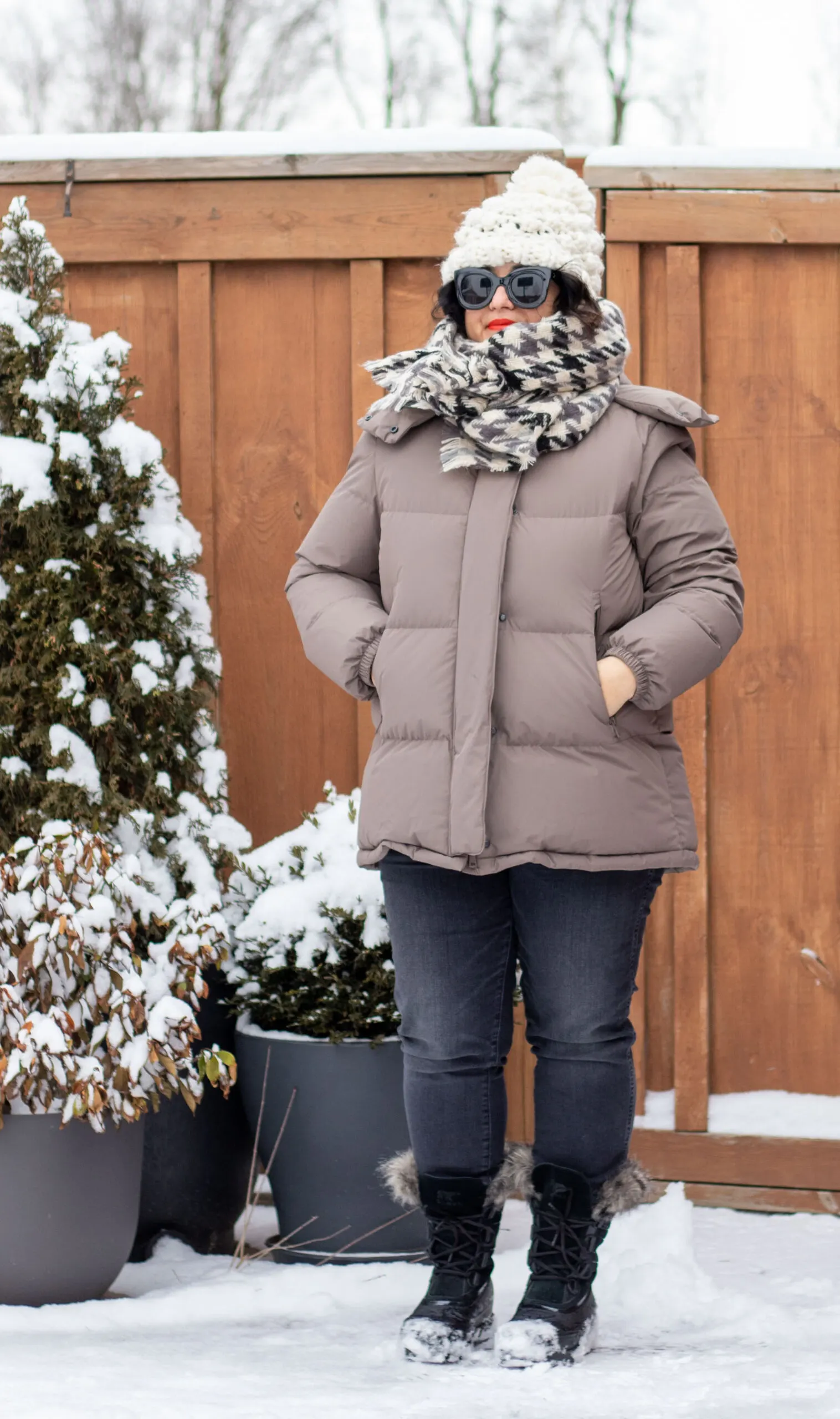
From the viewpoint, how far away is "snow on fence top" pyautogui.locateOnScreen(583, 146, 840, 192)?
10.7 feet

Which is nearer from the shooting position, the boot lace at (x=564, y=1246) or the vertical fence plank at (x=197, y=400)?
the boot lace at (x=564, y=1246)

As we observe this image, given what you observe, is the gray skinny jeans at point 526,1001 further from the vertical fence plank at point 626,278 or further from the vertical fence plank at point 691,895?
A: the vertical fence plank at point 626,278

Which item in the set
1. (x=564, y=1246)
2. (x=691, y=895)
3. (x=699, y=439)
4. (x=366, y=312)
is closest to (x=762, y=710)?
(x=691, y=895)

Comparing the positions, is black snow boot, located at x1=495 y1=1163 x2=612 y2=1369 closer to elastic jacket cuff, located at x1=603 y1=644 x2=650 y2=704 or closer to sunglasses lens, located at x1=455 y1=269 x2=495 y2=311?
elastic jacket cuff, located at x1=603 y1=644 x2=650 y2=704

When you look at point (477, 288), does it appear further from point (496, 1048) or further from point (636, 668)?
point (496, 1048)

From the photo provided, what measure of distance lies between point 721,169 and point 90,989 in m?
2.31

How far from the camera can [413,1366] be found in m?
2.19

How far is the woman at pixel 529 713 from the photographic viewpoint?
210cm

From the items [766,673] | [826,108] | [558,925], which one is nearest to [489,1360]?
[558,925]

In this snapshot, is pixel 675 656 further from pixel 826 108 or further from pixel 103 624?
pixel 826 108

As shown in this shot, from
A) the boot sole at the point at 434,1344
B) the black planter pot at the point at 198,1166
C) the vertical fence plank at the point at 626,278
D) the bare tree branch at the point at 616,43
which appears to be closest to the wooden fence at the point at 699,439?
the vertical fence plank at the point at 626,278

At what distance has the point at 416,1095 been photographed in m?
2.22

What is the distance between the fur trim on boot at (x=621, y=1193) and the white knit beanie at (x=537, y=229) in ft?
4.60

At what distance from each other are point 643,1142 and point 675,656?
66.0 inches
